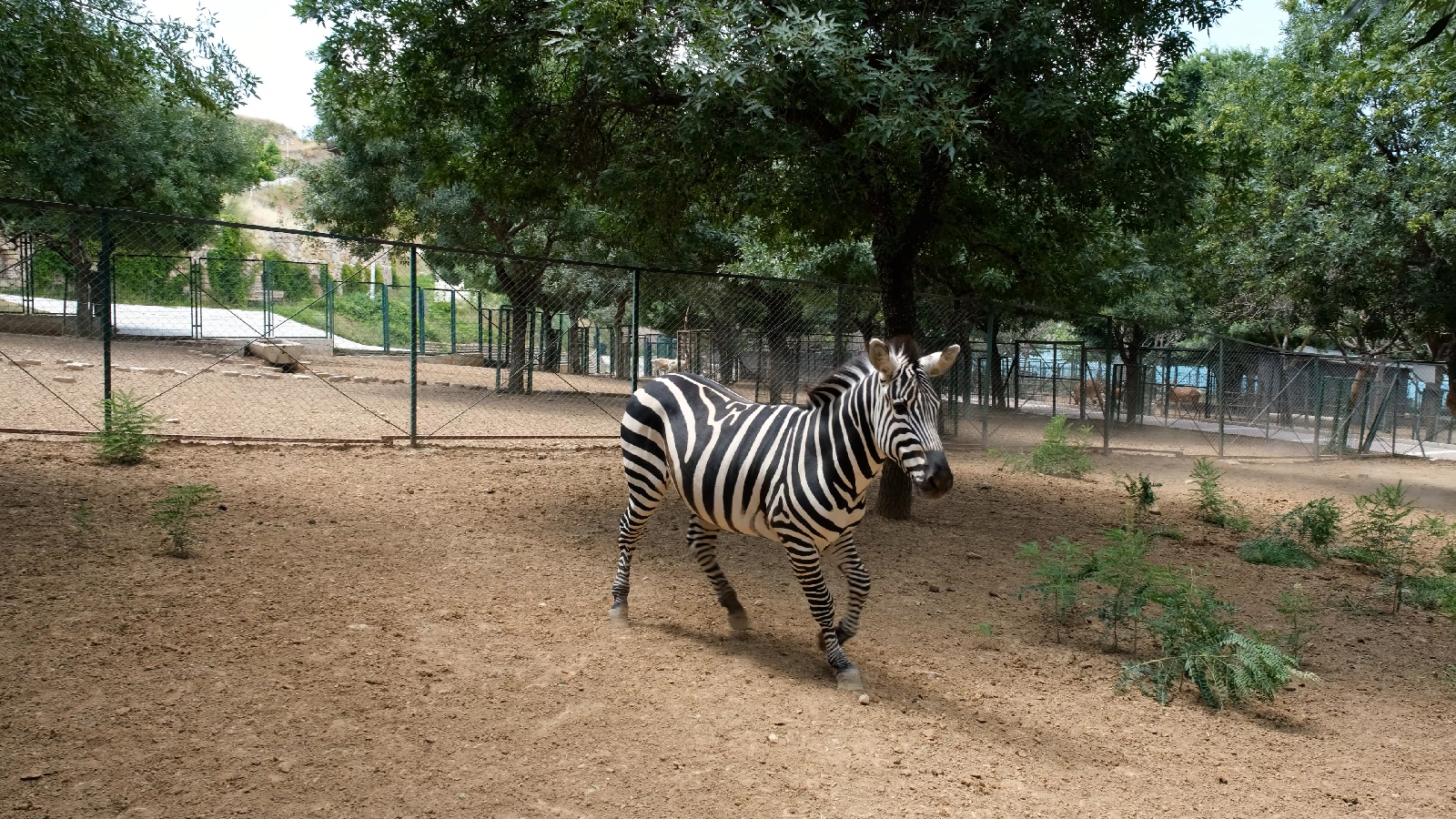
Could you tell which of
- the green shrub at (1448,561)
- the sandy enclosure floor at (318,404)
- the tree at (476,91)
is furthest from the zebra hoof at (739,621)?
the green shrub at (1448,561)

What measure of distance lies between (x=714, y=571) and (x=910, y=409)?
174 cm

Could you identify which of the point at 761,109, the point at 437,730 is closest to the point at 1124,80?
the point at 761,109

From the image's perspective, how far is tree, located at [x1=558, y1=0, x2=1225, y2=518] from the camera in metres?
6.39

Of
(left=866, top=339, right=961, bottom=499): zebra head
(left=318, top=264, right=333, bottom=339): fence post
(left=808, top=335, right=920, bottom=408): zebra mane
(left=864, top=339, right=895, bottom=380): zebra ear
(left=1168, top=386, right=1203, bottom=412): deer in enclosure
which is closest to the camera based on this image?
(left=866, top=339, right=961, bottom=499): zebra head

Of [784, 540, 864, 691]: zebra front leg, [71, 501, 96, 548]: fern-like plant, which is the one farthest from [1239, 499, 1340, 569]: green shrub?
[71, 501, 96, 548]: fern-like plant

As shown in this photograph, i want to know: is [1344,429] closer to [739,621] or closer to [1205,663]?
[1205,663]

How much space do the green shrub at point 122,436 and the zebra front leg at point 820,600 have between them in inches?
250

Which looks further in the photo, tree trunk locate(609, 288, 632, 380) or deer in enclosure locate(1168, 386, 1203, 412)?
tree trunk locate(609, 288, 632, 380)

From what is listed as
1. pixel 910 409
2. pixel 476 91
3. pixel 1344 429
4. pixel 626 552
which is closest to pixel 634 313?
pixel 476 91

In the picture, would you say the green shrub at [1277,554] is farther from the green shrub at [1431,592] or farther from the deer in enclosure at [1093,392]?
the deer in enclosure at [1093,392]

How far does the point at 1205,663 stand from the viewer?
15.7ft

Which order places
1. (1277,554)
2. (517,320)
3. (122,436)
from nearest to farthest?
(122,436) < (1277,554) < (517,320)

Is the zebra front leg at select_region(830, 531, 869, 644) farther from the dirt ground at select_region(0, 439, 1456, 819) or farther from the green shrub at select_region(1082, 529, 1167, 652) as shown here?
the green shrub at select_region(1082, 529, 1167, 652)

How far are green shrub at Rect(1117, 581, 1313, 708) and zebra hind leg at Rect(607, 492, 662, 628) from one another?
9.21 feet
